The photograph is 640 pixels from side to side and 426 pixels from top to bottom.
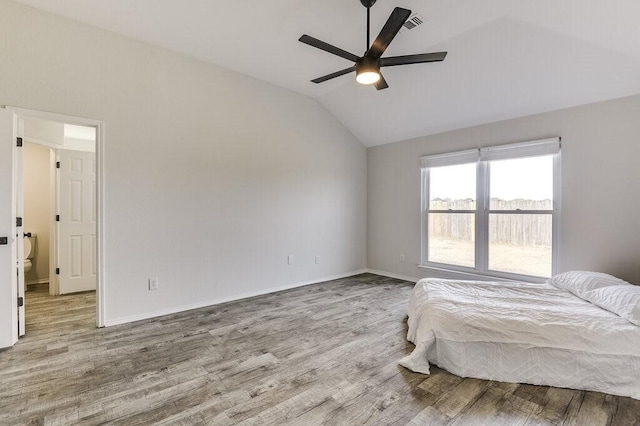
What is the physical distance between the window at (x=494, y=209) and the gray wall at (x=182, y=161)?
6.17 ft

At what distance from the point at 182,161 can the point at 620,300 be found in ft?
14.4

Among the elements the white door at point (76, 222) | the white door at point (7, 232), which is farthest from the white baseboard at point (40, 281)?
the white door at point (7, 232)

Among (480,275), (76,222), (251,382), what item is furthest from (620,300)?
(76,222)

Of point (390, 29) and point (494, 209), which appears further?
point (494, 209)

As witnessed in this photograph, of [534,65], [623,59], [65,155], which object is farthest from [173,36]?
[623,59]

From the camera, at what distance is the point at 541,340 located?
2.09 m

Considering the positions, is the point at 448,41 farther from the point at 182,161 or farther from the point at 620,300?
the point at 182,161

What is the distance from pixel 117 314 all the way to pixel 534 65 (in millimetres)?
5259

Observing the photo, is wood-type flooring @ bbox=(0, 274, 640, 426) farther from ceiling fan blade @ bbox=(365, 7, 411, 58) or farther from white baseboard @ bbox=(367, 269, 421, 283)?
ceiling fan blade @ bbox=(365, 7, 411, 58)

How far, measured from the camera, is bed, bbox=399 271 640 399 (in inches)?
77.5

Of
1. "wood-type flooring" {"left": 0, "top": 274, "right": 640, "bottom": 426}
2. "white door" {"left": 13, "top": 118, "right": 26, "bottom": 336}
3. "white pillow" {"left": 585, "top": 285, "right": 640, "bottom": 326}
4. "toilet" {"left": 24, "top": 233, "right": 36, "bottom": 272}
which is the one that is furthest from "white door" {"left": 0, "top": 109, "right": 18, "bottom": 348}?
"white pillow" {"left": 585, "top": 285, "right": 640, "bottom": 326}

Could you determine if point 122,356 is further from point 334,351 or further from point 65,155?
point 65,155

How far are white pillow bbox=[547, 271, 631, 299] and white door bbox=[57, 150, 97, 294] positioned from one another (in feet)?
19.8

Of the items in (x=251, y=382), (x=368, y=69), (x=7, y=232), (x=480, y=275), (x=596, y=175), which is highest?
(x=368, y=69)
